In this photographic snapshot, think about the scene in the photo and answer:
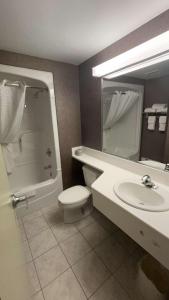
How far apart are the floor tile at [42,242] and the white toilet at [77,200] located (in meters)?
0.27

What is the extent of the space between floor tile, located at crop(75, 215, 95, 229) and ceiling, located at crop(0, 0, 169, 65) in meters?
2.12

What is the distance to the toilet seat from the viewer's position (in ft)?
5.71

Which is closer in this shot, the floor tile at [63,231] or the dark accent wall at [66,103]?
the floor tile at [63,231]

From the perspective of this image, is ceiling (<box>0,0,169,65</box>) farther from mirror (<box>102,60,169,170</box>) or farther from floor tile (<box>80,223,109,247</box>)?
floor tile (<box>80,223,109,247</box>)

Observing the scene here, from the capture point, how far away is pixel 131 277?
127 centimetres

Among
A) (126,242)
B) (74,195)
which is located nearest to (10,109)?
(74,195)

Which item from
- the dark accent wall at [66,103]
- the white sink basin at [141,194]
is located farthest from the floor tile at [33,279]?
the dark accent wall at [66,103]

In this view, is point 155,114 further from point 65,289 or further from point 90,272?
point 65,289

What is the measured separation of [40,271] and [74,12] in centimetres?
222

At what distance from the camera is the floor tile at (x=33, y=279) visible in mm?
1218

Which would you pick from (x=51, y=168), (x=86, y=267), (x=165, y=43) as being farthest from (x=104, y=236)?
(x=165, y=43)

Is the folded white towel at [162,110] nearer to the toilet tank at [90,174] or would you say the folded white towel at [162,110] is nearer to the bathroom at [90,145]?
the bathroom at [90,145]

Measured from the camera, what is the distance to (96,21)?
4.06 ft

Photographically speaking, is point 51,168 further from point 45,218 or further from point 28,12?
point 28,12
